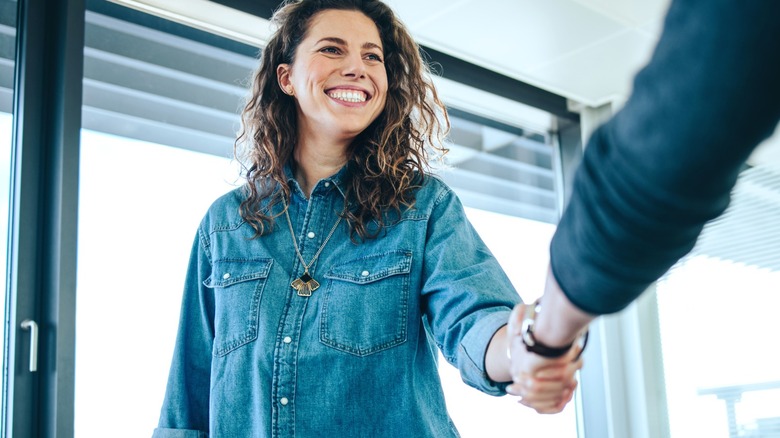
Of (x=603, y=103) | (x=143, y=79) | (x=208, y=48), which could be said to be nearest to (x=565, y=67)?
(x=603, y=103)

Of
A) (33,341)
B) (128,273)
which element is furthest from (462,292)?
(128,273)

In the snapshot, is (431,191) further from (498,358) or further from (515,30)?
(515,30)

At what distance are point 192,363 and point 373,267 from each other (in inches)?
15.4

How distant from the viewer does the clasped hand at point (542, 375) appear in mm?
673

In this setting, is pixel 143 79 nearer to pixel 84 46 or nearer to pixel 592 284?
pixel 84 46

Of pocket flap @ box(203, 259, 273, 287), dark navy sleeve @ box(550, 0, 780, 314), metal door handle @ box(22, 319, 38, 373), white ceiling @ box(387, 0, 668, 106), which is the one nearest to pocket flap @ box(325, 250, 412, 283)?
pocket flap @ box(203, 259, 273, 287)

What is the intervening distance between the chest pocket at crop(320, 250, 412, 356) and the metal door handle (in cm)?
132

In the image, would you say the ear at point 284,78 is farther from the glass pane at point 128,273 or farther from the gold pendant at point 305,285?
the glass pane at point 128,273

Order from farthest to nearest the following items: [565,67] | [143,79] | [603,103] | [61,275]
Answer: [603,103] < [565,67] < [143,79] < [61,275]

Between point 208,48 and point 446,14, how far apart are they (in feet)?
2.96

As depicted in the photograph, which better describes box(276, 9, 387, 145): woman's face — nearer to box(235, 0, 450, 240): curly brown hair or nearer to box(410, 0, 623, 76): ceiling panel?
box(235, 0, 450, 240): curly brown hair

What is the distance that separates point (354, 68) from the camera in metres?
1.45

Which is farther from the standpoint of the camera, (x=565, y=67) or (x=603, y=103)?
(x=603, y=103)

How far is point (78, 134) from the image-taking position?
237 centimetres
